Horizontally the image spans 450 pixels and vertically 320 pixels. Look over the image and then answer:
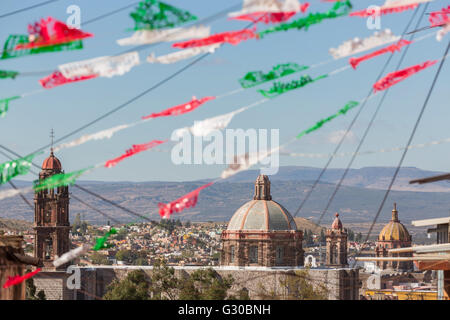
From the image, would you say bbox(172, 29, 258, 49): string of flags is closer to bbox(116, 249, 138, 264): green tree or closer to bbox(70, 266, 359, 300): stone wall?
bbox(70, 266, 359, 300): stone wall

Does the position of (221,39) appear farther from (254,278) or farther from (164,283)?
(254,278)

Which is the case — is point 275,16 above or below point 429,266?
above

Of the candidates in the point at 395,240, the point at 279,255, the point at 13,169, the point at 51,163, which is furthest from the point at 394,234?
the point at 13,169

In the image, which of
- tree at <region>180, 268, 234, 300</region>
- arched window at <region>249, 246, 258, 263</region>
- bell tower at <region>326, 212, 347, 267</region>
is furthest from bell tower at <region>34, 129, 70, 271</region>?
bell tower at <region>326, 212, 347, 267</region>

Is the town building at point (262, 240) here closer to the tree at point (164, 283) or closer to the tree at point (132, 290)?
the tree at point (164, 283)

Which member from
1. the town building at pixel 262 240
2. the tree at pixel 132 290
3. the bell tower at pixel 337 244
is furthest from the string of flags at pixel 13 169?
the bell tower at pixel 337 244
